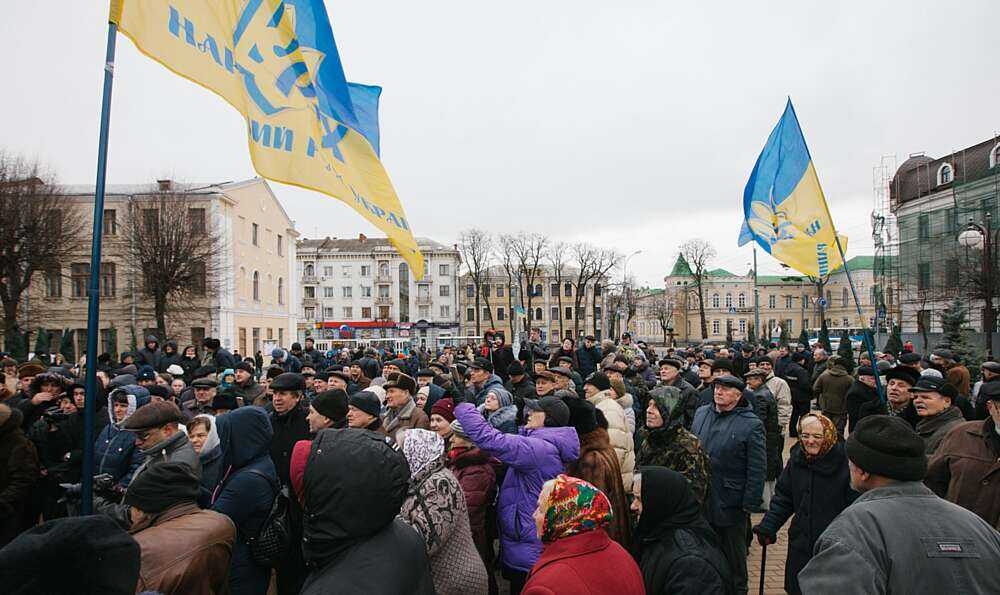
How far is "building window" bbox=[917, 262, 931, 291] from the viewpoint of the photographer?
35.9 metres

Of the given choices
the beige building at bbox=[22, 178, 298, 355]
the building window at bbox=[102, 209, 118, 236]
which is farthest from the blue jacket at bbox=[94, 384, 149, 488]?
the building window at bbox=[102, 209, 118, 236]

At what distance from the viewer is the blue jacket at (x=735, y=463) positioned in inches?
191

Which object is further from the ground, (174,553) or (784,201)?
(784,201)

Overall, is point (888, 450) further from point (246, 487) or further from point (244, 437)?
point (244, 437)

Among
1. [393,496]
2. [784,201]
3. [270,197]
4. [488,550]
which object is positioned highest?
[270,197]

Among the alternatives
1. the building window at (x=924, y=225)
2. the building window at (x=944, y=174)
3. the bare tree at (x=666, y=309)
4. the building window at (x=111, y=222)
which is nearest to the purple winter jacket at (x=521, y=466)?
the building window at (x=111, y=222)

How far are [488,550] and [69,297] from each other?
135ft

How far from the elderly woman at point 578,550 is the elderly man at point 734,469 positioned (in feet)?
8.58

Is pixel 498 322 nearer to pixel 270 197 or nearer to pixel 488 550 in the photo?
pixel 270 197

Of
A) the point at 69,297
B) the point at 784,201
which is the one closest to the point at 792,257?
the point at 784,201

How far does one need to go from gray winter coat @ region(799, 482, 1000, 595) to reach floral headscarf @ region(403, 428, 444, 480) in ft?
6.18

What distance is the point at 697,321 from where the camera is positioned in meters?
97.9

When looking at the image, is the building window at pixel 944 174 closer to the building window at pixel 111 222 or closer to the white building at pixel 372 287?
the white building at pixel 372 287

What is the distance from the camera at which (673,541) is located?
283 centimetres
